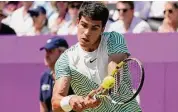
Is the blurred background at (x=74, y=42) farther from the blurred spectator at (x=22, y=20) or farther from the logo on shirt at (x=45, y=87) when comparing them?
the logo on shirt at (x=45, y=87)

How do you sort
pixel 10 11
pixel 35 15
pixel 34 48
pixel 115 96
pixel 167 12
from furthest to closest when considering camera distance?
pixel 10 11 < pixel 35 15 < pixel 34 48 < pixel 167 12 < pixel 115 96

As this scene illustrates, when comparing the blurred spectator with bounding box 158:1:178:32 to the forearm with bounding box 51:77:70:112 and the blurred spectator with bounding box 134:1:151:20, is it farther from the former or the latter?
the forearm with bounding box 51:77:70:112

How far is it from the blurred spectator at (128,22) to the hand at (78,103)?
406 cm

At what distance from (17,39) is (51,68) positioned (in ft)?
5.25

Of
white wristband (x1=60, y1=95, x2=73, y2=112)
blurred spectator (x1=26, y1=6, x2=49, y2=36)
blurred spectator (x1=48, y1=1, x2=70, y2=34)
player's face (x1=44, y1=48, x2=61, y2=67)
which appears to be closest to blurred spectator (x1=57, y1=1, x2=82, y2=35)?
blurred spectator (x1=48, y1=1, x2=70, y2=34)

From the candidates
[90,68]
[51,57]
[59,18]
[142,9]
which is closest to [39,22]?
[59,18]

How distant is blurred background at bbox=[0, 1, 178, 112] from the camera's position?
769cm

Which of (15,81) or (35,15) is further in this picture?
(35,15)

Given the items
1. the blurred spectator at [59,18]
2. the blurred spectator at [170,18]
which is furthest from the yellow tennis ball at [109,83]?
the blurred spectator at [59,18]

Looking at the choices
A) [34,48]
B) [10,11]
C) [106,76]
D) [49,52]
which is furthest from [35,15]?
[106,76]

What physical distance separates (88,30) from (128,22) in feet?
13.4

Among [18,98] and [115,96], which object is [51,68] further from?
[115,96]

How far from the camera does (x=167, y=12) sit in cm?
834

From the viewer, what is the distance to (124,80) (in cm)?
514
